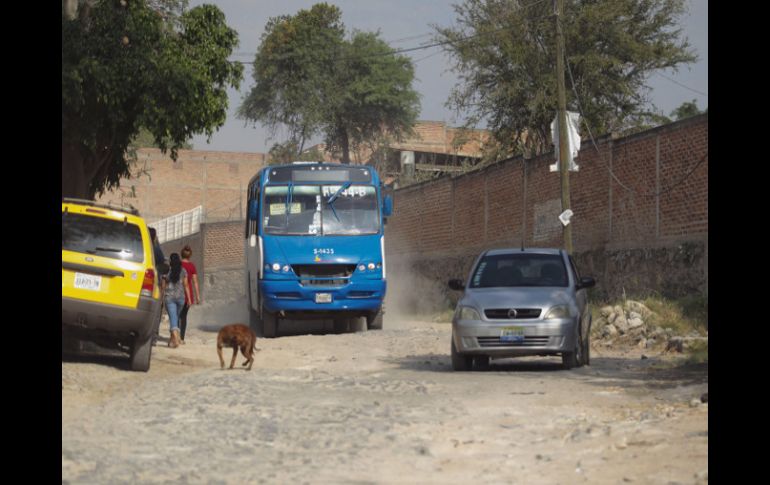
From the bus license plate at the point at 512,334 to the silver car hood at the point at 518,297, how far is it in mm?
336

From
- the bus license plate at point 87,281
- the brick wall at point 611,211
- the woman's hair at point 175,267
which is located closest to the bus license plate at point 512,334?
the bus license plate at point 87,281

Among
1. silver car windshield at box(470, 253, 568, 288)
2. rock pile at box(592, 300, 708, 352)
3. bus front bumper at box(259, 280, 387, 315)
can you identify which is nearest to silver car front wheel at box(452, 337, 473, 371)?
silver car windshield at box(470, 253, 568, 288)

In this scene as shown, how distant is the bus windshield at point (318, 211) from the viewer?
25688mm

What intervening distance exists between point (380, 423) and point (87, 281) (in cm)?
522

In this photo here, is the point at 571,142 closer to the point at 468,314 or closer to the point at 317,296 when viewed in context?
the point at 317,296

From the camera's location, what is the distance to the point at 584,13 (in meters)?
47.0

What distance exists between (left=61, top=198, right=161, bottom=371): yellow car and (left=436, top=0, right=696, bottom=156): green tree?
108 feet

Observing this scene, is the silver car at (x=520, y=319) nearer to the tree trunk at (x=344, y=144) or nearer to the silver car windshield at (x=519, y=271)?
the silver car windshield at (x=519, y=271)

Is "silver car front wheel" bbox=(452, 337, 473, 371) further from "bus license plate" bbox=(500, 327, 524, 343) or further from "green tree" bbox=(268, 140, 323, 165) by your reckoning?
"green tree" bbox=(268, 140, 323, 165)
